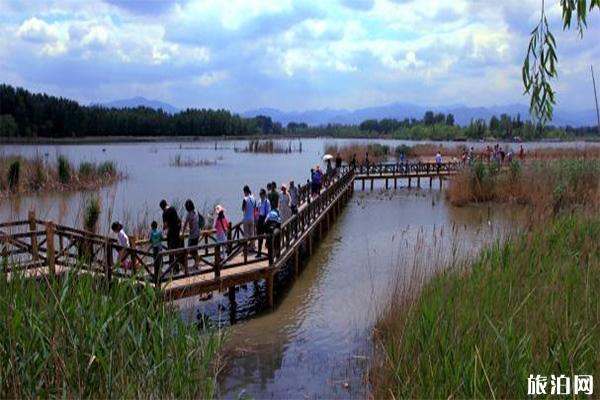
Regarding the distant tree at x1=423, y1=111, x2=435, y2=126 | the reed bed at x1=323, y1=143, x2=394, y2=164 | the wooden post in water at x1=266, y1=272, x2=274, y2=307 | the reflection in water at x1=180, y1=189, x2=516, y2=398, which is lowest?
the reflection in water at x1=180, y1=189, x2=516, y2=398

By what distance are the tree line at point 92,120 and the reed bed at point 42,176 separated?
57.8 meters

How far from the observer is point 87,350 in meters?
5.09

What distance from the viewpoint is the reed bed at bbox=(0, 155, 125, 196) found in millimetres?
28141

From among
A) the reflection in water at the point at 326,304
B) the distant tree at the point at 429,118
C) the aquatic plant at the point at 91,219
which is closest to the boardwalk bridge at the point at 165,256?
the reflection in water at the point at 326,304

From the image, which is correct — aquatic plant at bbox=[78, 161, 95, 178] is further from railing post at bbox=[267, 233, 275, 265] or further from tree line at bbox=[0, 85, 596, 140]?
tree line at bbox=[0, 85, 596, 140]

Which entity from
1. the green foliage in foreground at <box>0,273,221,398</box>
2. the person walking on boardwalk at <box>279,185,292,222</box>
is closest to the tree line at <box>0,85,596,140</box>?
the person walking on boardwalk at <box>279,185,292,222</box>

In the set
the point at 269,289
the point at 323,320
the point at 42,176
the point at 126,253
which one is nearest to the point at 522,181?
the point at 269,289

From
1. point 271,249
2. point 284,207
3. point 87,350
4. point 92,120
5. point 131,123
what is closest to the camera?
point 87,350

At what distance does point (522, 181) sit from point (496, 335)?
2449 centimetres

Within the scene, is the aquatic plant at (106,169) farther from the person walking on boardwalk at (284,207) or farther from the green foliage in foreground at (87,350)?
the green foliage in foreground at (87,350)

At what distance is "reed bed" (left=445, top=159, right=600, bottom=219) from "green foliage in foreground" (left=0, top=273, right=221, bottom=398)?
18506 millimetres

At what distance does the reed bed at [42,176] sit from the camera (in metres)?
28.1

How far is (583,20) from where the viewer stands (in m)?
4.38

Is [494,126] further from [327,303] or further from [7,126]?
[327,303]
